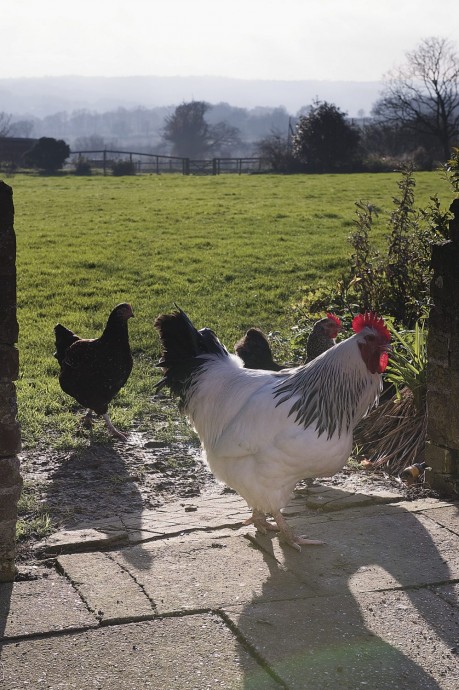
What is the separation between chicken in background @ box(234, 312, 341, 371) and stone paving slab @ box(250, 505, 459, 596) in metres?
1.63

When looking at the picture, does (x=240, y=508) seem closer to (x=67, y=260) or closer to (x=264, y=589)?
(x=264, y=589)

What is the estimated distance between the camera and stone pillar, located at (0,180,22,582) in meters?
4.23

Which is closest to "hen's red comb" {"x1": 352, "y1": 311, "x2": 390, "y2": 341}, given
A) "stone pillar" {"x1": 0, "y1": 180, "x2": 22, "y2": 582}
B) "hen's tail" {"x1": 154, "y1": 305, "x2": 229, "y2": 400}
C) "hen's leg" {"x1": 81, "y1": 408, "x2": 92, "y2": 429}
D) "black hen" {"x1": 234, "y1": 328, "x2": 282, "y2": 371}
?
"hen's tail" {"x1": 154, "y1": 305, "x2": 229, "y2": 400}

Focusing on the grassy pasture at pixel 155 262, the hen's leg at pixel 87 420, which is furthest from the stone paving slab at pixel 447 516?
the hen's leg at pixel 87 420

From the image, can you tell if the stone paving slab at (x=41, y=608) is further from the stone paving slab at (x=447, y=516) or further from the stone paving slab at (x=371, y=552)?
the stone paving slab at (x=447, y=516)

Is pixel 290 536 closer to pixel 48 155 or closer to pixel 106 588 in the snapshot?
pixel 106 588

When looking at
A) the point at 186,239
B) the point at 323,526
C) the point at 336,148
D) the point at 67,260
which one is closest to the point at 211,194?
the point at 186,239

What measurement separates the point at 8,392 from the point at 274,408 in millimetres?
1614

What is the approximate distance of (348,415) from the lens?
5.08 metres

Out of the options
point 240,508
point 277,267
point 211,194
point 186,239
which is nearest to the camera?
point 240,508

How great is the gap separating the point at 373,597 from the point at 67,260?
37.5 ft

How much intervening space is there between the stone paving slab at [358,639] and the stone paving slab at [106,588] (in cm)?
49

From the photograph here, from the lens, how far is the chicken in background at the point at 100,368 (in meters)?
7.15

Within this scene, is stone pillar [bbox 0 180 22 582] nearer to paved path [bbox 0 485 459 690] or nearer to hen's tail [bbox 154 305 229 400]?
paved path [bbox 0 485 459 690]
